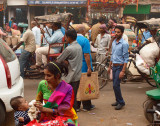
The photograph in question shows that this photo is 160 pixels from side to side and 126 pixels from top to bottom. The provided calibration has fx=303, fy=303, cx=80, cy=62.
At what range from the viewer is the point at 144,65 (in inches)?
312

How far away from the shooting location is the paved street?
19.2 ft

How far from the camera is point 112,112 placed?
6.53 m

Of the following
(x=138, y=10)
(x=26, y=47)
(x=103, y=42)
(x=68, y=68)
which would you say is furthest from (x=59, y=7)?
(x=68, y=68)

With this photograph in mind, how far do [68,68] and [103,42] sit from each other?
4.21 metres

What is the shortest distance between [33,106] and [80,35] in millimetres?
3547

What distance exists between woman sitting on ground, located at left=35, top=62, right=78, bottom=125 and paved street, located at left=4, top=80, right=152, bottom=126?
2.69 meters

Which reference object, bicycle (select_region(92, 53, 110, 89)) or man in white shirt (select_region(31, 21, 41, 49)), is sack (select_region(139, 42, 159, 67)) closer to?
bicycle (select_region(92, 53, 110, 89))

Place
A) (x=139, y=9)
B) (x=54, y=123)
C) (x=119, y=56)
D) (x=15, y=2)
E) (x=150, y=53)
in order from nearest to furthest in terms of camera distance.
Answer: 1. (x=54, y=123)
2. (x=119, y=56)
3. (x=150, y=53)
4. (x=15, y=2)
5. (x=139, y=9)

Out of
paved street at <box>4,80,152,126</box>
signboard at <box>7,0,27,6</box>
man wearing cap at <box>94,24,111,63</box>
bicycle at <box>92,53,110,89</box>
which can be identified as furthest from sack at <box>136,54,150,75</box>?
signboard at <box>7,0,27,6</box>

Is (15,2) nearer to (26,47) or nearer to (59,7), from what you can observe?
(59,7)

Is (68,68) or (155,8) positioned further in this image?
(155,8)

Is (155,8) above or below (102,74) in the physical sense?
above

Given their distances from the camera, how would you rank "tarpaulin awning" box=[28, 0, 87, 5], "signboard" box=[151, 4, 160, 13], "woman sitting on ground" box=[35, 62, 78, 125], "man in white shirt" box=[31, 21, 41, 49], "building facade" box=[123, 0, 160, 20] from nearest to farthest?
"woman sitting on ground" box=[35, 62, 78, 125] < "man in white shirt" box=[31, 21, 41, 49] < "tarpaulin awning" box=[28, 0, 87, 5] < "building facade" box=[123, 0, 160, 20] < "signboard" box=[151, 4, 160, 13]

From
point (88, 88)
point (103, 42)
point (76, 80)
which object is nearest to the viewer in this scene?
point (76, 80)
